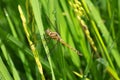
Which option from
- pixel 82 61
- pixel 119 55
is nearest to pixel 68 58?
pixel 82 61

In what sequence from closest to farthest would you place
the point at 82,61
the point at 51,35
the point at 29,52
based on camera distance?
the point at 51,35 → the point at 29,52 → the point at 82,61

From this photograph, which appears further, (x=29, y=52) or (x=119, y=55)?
(x=119, y=55)

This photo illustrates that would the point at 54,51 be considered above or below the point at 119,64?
above

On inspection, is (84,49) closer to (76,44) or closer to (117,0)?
(76,44)

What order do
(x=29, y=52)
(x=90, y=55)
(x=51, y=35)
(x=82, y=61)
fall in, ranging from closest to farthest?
(x=51, y=35) → (x=29, y=52) → (x=90, y=55) → (x=82, y=61)

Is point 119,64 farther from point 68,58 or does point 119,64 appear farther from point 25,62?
point 25,62

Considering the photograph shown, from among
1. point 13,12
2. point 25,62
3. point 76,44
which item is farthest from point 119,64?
point 13,12

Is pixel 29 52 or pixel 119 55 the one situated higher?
pixel 29 52

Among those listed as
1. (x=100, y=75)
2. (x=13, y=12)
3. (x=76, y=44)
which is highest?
(x=13, y=12)

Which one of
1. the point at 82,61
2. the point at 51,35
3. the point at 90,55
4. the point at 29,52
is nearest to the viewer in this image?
the point at 51,35
